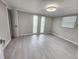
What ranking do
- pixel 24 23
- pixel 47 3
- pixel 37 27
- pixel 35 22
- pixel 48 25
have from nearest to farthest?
pixel 47 3, pixel 24 23, pixel 35 22, pixel 37 27, pixel 48 25

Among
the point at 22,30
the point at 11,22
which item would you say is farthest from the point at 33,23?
the point at 11,22

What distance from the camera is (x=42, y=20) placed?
603 cm

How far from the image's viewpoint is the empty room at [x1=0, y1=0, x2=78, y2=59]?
2541 mm

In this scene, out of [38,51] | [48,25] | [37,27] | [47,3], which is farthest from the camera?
[48,25]

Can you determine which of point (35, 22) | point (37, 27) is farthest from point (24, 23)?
point (37, 27)

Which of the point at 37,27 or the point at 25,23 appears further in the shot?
the point at 37,27

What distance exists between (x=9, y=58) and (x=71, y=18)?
4.38m

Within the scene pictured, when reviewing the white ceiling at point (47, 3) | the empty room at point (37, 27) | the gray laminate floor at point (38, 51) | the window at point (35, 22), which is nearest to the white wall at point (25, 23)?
the empty room at point (37, 27)

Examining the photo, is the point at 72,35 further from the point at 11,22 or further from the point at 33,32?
the point at 11,22

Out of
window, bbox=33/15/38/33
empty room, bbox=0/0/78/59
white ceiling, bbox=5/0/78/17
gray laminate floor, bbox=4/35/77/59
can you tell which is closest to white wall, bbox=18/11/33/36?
empty room, bbox=0/0/78/59

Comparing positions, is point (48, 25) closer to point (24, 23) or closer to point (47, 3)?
point (24, 23)

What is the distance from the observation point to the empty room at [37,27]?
8.34ft

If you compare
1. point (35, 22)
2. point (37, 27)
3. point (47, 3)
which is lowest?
point (37, 27)

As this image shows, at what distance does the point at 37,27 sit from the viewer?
18.7 ft
